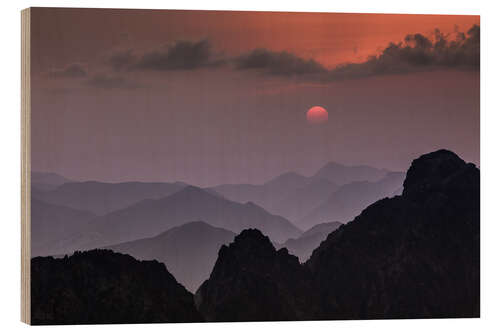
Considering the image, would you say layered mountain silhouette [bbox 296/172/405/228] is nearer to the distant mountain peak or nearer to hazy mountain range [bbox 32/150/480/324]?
hazy mountain range [bbox 32/150/480/324]

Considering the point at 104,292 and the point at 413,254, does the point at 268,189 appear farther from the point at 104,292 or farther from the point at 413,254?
the point at 104,292

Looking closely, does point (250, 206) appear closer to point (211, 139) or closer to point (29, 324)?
point (211, 139)

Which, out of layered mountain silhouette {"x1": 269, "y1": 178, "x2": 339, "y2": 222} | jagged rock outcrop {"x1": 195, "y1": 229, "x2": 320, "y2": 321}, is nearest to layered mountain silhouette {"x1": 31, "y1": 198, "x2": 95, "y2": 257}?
jagged rock outcrop {"x1": 195, "y1": 229, "x2": 320, "y2": 321}

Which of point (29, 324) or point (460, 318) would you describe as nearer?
point (29, 324)

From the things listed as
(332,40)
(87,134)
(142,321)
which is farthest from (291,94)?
(142,321)

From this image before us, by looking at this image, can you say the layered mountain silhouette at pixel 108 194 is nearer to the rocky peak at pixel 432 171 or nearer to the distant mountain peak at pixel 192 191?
the distant mountain peak at pixel 192 191

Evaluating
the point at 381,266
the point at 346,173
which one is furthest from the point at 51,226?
the point at 381,266
